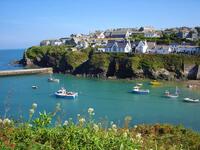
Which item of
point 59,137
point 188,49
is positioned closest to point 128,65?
point 188,49

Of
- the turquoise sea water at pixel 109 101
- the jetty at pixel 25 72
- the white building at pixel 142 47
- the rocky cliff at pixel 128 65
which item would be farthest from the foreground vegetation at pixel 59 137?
the white building at pixel 142 47

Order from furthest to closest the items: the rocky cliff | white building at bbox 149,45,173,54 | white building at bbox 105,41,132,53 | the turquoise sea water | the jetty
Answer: white building at bbox 105,41,132,53
white building at bbox 149,45,173,54
the jetty
the rocky cliff
the turquoise sea water

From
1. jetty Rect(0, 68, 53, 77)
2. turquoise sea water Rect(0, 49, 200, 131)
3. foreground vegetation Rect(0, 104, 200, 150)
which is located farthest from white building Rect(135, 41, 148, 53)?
foreground vegetation Rect(0, 104, 200, 150)

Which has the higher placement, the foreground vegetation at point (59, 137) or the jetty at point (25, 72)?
the foreground vegetation at point (59, 137)

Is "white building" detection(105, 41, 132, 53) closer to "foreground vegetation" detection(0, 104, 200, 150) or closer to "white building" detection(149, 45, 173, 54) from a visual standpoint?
"white building" detection(149, 45, 173, 54)

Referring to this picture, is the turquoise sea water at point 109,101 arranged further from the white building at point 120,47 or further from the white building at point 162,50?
the white building at point 120,47

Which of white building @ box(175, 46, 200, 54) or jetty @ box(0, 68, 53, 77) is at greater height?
white building @ box(175, 46, 200, 54)

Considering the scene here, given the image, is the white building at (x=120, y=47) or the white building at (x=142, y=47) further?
the white building at (x=120, y=47)

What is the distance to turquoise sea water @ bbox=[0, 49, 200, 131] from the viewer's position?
30359mm

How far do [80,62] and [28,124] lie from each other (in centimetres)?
6192

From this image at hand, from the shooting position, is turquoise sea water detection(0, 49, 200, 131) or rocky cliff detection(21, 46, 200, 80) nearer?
turquoise sea water detection(0, 49, 200, 131)

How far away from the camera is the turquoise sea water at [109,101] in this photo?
30359mm

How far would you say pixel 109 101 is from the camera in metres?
39.1

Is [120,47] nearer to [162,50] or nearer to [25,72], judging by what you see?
[162,50]
